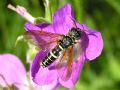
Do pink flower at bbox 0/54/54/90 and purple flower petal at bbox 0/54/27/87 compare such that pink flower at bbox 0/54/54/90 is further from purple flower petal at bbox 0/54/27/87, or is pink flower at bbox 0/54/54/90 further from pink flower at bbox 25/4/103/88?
pink flower at bbox 25/4/103/88

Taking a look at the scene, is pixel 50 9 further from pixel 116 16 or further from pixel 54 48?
pixel 116 16

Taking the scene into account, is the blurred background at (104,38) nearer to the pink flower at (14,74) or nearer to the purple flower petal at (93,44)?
the pink flower at (14,74)

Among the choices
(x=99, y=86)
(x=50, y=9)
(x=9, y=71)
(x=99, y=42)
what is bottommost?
(x=99, y=86)

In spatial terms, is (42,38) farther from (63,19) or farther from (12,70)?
(12,70)


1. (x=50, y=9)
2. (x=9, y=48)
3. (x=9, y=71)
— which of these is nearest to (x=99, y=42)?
(x=50, y=9)

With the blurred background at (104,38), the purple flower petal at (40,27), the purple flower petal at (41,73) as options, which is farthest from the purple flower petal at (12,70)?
the blurred background at (104,38)
